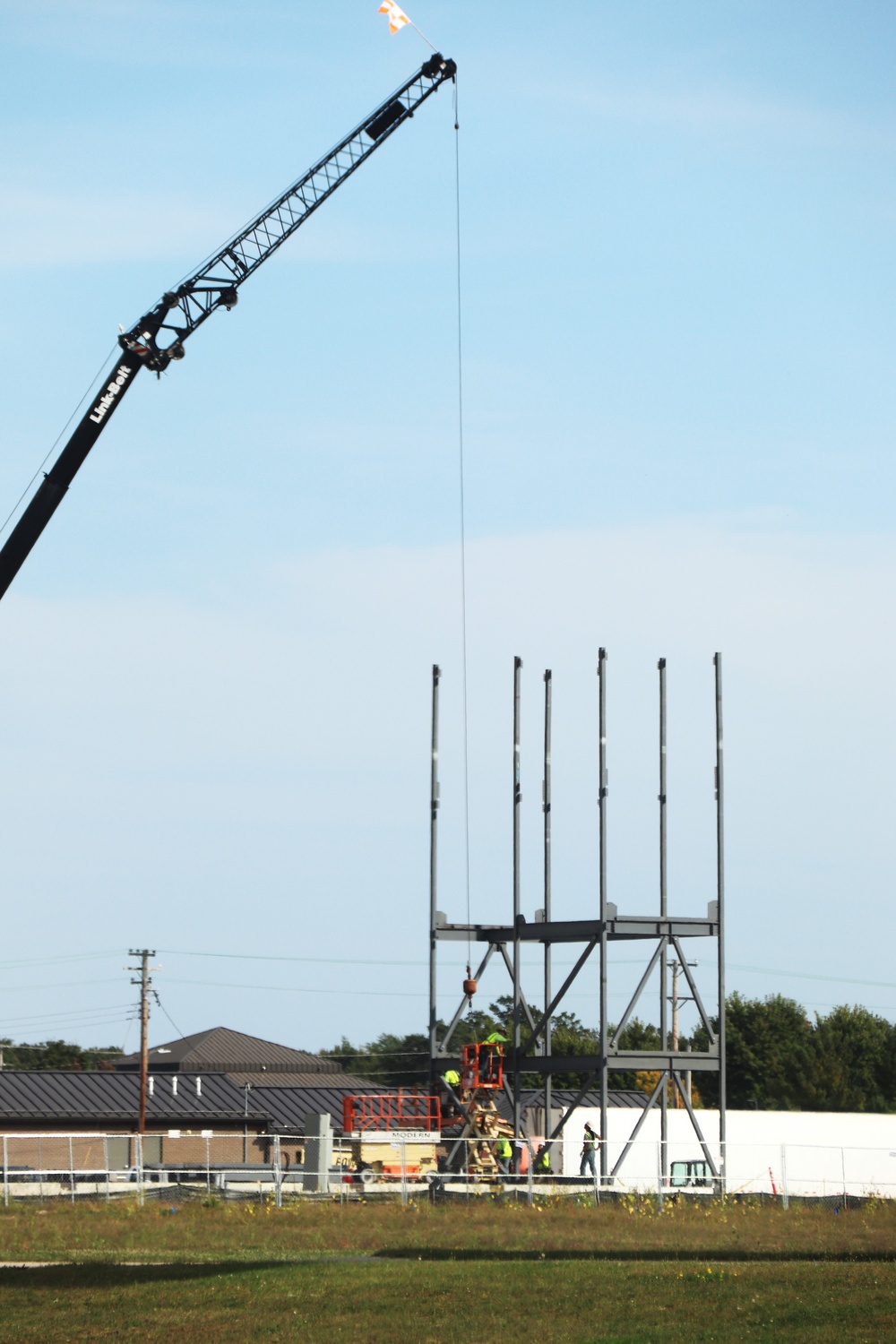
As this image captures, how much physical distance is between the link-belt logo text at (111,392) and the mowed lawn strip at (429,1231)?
17.0 metres

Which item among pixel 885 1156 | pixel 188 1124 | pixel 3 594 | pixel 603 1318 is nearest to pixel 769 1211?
pixel 603 1318

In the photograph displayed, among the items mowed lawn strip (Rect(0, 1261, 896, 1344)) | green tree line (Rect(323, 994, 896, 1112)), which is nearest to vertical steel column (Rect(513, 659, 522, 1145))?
mowed lawn strip (Rect(0, 1261, 896, 1344))

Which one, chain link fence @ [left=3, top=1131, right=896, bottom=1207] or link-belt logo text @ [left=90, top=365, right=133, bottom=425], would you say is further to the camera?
link-belt logo text @ [left=90, top=365, right=133, bottom=425]

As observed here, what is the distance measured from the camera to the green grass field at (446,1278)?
18281mm

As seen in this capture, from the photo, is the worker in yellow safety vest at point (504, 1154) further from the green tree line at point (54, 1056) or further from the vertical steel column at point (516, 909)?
the green tree line at point (54, 1056)

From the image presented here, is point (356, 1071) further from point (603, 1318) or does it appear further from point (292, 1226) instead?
point (603, 1318)

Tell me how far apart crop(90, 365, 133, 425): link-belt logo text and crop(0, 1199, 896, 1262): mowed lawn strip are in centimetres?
1697

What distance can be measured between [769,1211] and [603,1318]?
15.5m

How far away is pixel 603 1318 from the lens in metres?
18.5

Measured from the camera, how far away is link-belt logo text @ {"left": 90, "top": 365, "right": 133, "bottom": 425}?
39.3 m

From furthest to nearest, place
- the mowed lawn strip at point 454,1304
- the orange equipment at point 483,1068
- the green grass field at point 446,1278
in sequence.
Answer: the orange equipment at point 483,1068
the green grass field at point 446,1278
the mowed lawn strip at point 454,1304

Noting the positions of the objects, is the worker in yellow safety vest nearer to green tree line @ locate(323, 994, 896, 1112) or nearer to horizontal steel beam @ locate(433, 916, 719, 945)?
horizontal steel beam @ locate(433, 916, 719, 945)

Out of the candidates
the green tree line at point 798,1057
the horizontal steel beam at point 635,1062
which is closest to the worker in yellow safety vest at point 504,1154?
the horizontal steel beam at point 635,1062

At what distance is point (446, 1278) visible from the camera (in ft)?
70.7
